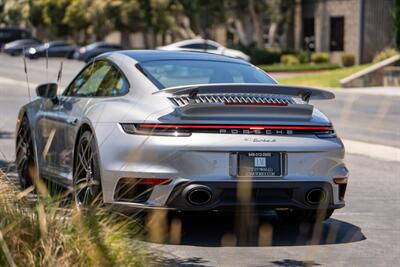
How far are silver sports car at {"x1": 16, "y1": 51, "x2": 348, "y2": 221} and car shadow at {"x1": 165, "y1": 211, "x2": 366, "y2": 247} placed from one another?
26 cm

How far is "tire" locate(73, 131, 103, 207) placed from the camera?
7.81 meters

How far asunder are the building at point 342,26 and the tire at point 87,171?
38.4m

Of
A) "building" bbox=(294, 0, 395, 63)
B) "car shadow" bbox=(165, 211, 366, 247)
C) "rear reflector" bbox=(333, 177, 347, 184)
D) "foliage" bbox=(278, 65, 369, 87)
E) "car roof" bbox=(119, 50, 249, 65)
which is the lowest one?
"foliage" bbox=(278, 65, 369, 87)

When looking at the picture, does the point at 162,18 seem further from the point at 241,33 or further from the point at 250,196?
the point at 250,196

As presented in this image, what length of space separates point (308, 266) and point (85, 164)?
2.21 metres

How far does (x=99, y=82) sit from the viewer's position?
29.8ft

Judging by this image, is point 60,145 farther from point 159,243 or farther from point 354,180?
point 354,180

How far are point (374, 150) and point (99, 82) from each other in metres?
7.06

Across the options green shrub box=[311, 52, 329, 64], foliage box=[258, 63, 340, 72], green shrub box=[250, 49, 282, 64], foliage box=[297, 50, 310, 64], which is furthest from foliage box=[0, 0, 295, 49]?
green shrub box=[311, 52, 329, 64]

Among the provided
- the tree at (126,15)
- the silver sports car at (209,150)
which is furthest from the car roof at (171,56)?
the tree at (126,15)

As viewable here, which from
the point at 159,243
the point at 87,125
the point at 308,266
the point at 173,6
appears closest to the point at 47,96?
the point at 87,125

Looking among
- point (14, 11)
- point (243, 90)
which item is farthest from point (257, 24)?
point (14, 11)

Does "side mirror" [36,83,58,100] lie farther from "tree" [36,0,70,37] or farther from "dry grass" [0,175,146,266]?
"tree" [36,0,70,37]

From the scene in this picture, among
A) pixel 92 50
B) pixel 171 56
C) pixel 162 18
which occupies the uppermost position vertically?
pixel 171 56
